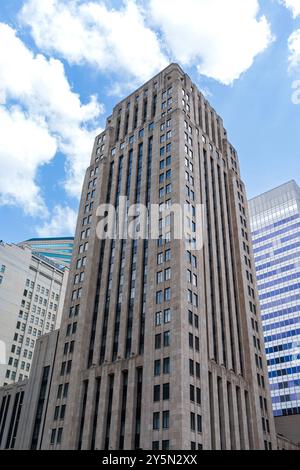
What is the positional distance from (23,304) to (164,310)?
67816 mm

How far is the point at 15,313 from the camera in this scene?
11150 centimetres

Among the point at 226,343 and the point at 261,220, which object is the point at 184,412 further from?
the point at 261,220

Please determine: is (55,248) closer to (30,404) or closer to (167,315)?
(30,404)

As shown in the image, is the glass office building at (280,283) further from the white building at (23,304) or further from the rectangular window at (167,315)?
the rectangular window at (167,315)

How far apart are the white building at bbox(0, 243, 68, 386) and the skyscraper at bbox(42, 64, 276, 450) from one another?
126 feet

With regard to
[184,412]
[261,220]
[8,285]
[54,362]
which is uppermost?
[261,220]

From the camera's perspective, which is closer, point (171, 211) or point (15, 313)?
point (171, 211)

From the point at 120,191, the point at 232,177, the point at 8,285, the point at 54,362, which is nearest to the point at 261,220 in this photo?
the point at 232,177

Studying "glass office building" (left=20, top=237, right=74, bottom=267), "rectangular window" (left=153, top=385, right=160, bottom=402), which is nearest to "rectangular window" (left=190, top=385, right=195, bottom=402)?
"rectangular window" (left=153, top=385, right=160, bottom=402)

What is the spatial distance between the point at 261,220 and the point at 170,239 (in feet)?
276

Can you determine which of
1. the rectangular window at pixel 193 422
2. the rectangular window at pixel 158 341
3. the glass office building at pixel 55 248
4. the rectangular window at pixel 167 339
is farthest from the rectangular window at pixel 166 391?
the glass office building at pixel 55 248

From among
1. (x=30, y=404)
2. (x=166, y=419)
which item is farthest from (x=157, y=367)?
(x=30, y=404)

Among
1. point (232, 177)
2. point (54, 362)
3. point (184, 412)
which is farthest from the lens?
point (232, 177)
